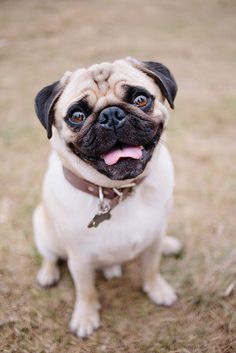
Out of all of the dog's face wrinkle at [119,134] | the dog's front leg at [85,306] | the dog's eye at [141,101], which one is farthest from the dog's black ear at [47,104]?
the dog's front leg at [85,306]

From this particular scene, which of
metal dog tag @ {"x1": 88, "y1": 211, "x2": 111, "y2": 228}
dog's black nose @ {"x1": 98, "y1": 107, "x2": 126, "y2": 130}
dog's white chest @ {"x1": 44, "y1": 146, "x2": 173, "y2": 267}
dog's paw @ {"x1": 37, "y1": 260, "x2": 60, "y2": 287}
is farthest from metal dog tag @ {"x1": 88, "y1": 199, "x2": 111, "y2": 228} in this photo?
dog's paw @ {"x1": 37, "y1": 260, "x2": 60, "y2": 287}

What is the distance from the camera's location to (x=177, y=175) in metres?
4.21

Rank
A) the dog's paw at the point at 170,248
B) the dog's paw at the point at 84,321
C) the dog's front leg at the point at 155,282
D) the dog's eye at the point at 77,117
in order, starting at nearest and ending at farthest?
the dog's eye at the point at 77,117, the dog's paw at the point at 84,321, the dog's front leg at the point at 155,282, the dog's paw at the point at 170,248

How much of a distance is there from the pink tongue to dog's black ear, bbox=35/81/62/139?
1.33 feet

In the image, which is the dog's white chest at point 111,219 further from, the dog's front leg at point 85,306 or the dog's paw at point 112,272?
the dog's paw at point 112,272

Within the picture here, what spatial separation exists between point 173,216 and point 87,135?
1.98 meters

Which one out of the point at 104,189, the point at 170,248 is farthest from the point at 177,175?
the point at 104,189

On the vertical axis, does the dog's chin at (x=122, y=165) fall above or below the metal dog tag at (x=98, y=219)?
above

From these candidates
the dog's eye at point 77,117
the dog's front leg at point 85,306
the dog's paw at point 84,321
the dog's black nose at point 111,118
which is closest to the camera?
the dog's black nose at point 111,118

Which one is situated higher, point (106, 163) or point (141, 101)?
point (141, 101)

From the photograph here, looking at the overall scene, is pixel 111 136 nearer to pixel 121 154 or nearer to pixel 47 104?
pixel 121 154

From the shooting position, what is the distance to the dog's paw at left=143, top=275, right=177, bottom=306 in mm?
2963

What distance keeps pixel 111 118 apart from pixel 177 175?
234 centimetres

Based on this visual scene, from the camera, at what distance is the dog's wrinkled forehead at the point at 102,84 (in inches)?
85.6
